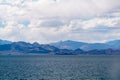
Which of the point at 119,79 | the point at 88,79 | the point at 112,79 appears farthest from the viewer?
the point at 88,79

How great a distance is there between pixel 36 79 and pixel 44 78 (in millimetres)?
3909

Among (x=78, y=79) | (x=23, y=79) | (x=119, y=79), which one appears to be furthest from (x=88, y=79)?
(x=23, y=79)

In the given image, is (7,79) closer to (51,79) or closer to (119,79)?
(51,79)

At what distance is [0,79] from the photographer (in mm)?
113062

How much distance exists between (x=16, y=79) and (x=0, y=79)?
6.44 metres

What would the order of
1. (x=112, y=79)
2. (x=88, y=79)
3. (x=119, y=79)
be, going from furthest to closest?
1. (x=88, y=79)
2. (x=112, y=79)
3. (x=119, y=79)

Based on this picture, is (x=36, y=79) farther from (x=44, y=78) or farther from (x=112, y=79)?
(x=112, y=79)

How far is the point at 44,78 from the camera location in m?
115

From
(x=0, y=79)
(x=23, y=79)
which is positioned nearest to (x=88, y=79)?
(x=23, y=79)

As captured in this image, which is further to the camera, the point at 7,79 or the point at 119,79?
the point at 7,79

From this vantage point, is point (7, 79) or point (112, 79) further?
point (7, 79)

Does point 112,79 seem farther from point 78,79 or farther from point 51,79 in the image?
point 51,79

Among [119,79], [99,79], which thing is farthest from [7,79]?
[119,79]

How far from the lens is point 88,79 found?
110312 millimetres
